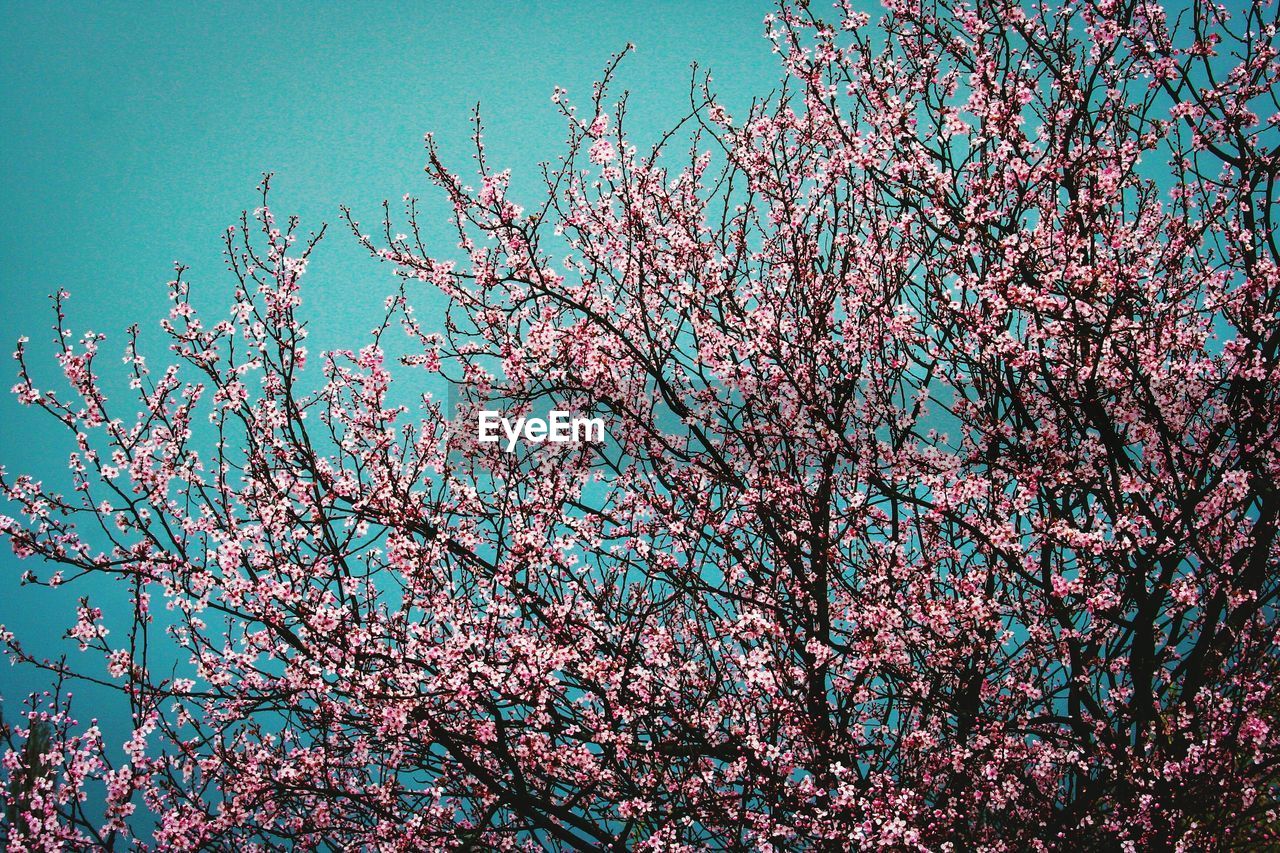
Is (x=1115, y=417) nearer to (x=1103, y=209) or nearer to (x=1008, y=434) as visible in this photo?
(x=1008, y=434)

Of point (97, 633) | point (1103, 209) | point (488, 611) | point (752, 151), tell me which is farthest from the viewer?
point (752, 151)

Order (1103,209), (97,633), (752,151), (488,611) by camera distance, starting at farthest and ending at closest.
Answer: (752,151)
(1103,209)
(488,611)
(97,633)

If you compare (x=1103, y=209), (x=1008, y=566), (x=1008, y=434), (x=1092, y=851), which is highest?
(x=1103, y=209)

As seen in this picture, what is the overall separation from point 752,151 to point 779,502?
3.22m

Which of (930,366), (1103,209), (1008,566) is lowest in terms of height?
(1008,566)

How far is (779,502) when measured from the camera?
7.48m

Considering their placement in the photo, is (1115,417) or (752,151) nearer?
(1115,417)

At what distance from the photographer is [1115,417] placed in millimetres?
7652

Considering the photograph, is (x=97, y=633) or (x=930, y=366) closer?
(x=97, y=633)

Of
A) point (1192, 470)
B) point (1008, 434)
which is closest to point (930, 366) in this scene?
point (1008, 434)

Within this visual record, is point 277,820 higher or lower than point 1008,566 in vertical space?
lower

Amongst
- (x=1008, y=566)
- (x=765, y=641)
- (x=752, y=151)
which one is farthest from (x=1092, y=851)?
(x=752, y=151)

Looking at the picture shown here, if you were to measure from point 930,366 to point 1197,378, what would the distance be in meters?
2.14

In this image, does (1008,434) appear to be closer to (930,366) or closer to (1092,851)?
(930,366)
